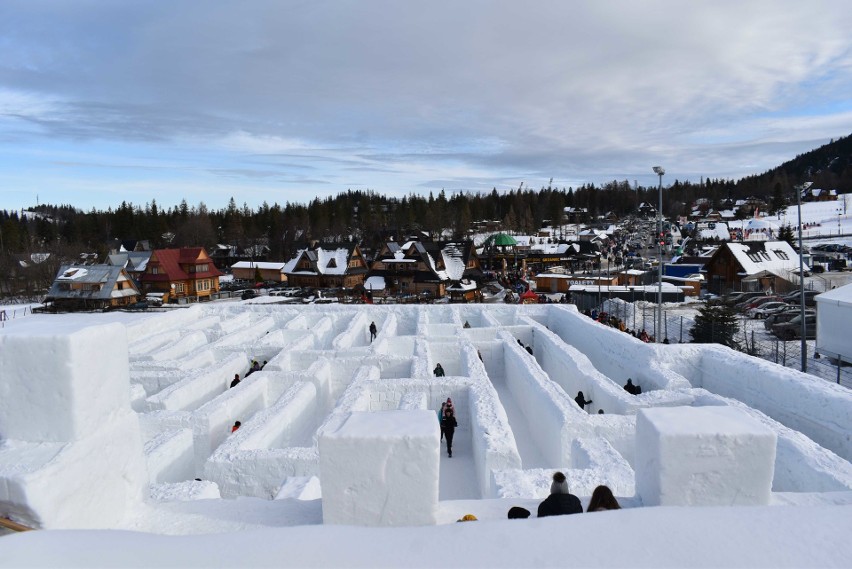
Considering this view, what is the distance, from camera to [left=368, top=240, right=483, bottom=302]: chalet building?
41750 millimetres

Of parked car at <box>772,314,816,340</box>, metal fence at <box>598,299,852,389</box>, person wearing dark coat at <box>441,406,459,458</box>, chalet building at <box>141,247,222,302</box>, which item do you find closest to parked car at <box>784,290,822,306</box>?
metal fence at <box>598,299,852,389</box>

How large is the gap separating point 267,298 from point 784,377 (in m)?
37.8

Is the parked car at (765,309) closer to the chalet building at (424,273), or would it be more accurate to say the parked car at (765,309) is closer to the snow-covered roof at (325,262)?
the chalet building at (424,273)

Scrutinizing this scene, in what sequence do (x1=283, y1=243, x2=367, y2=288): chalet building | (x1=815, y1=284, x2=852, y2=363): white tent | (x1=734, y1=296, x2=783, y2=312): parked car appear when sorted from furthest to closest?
(x1=283, y1=243, x2=367, y2=288): chalet building, (x1=734, y1=296, x2=783, y2=312): parked car, (x1=815, y1=284, x2=852, y2=363): white tent

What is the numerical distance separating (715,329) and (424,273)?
26.8m

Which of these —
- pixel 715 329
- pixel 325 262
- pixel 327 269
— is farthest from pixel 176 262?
pixel 715 329

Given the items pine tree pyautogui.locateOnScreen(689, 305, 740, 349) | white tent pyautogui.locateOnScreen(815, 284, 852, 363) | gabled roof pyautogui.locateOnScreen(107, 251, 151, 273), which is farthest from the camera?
gabled roof pyautogui.locateOnScreen(107, 251, 151, 273)

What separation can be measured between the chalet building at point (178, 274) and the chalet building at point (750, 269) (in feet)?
135

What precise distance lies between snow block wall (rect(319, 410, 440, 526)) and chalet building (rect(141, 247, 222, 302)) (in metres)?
43.3

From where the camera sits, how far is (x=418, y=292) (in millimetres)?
42594

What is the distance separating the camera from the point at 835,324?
16.2m

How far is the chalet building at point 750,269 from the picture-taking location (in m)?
35.5

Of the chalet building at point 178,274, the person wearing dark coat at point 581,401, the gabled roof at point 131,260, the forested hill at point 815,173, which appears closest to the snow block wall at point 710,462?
the person wearing dark coat at point 581,401

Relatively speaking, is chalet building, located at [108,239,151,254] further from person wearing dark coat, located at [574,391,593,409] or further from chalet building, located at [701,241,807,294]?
person wearing dark coat, located at [574,391,593,409]
